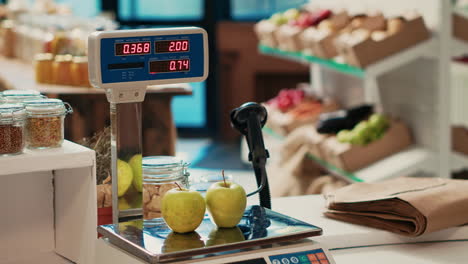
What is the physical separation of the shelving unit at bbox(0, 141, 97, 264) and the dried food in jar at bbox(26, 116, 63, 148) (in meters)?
0.03

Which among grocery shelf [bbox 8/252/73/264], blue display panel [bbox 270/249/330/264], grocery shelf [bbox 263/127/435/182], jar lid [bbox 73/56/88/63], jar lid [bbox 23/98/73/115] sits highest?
jar lid [bbox 23/98/73/115]

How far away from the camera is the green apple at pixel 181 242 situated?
166 cm

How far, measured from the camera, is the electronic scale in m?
1.69

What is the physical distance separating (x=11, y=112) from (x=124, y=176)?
0.31m

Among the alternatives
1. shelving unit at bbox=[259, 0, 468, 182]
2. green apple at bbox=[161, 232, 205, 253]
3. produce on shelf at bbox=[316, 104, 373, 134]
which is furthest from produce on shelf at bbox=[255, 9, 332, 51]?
green apple at bbox=[161, 232, 205, 253]

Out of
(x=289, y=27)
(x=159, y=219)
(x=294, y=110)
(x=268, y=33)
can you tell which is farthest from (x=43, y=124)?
(x=268, y=33)

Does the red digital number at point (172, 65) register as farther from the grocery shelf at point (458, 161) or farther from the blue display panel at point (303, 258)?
the grocery shelf at point (458, 161)

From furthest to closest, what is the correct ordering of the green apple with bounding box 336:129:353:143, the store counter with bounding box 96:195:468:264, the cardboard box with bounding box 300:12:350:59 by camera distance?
the cardboard box with bounding box 300:12:350:59 < the green apple with bounding box 336:129:353:143 < the store counter with bounding box 96:195:468:264

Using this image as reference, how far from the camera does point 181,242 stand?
5.58 ft

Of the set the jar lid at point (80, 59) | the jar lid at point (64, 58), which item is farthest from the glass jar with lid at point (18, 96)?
the jar lid at point (64, 58)

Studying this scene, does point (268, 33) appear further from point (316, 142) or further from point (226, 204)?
point (226, 204)

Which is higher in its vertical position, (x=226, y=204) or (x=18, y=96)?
(x=18, y=96)

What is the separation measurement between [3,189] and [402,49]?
2.45m

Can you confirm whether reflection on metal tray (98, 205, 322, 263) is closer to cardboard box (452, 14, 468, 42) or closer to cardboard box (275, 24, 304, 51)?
cardboard box (452, 14, 468, 42)
